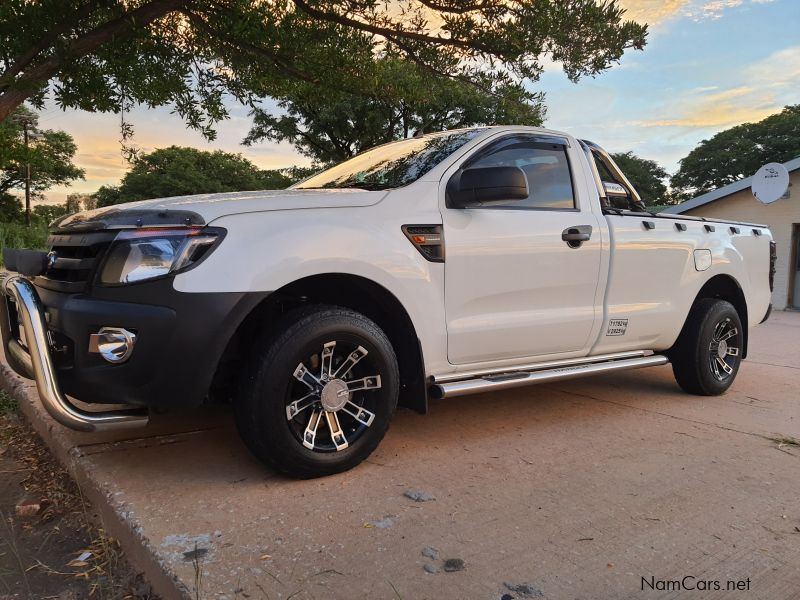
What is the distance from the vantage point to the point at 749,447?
Result: 12.1 feet

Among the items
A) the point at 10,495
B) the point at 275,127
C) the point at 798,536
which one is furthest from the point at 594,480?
the point at 275,127

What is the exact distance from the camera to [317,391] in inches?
116

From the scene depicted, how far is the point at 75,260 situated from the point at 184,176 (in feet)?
137

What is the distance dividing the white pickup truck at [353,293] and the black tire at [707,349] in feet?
0.89

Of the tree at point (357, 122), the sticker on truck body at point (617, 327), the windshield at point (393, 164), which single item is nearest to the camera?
the windshield at point (393, 164)

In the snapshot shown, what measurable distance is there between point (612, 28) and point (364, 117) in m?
16.6

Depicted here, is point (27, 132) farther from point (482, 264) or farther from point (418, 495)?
point (418, 495)

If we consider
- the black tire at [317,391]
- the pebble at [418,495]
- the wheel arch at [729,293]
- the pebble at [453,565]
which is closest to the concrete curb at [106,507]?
the black tire at [317,391]

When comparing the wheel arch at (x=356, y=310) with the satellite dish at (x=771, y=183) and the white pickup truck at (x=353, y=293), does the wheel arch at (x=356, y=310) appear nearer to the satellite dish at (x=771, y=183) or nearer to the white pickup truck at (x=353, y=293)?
the white pickup truck at (x=353, y=293)

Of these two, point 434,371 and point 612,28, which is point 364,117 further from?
point 434,371

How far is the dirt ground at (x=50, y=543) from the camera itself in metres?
2.33

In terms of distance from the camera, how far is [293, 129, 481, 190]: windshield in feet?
11.9

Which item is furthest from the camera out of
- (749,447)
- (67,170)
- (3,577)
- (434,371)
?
(67,170)

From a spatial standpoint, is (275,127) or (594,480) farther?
(275,127)
